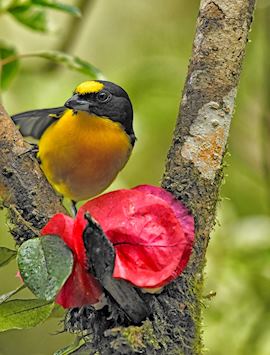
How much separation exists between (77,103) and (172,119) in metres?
1.60

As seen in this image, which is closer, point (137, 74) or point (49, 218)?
point (49, 218)

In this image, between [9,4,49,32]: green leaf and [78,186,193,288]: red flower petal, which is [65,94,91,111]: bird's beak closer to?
[9,4,49,32]: green leaf

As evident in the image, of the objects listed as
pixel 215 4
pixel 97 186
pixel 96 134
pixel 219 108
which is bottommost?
pixel 97 186

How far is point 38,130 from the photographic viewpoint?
8.75 feet

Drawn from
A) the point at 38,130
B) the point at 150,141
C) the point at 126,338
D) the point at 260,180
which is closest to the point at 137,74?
the point at 150,141

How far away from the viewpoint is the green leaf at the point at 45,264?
1.14m

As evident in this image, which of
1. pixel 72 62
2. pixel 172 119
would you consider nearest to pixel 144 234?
pixel 72 62

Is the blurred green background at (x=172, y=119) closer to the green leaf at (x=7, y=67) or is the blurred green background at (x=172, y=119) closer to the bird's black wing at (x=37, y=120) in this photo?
the green leaf at (x=7, y=67)

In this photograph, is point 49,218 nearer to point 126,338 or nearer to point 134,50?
point 126,338

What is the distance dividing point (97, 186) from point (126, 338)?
52.6 inches

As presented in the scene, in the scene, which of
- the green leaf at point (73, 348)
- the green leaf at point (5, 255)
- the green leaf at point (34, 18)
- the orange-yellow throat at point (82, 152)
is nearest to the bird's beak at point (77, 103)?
the orange-yellow throat at point (82, 152)

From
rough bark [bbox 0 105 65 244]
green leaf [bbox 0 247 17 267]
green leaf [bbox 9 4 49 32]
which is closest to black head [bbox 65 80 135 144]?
green leaf [bbox 9 4 49 32]

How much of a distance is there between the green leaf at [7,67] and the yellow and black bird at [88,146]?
15 cm

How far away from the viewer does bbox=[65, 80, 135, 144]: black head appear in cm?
226
